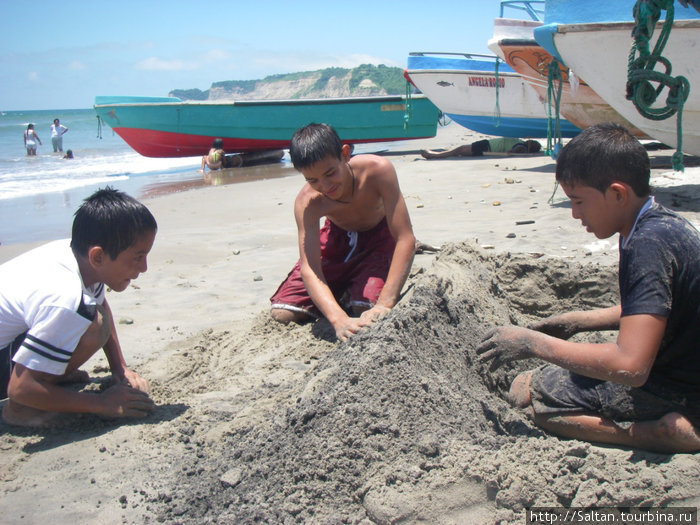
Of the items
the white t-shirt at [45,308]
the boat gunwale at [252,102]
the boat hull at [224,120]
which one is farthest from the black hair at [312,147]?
the boat gunwale at [252,102]

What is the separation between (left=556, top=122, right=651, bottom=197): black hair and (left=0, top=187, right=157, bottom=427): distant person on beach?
1560mm

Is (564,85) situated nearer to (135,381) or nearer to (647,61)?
(647,61)

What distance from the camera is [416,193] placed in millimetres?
7406

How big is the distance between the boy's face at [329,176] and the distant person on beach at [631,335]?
1207 mm

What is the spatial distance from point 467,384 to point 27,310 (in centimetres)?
163

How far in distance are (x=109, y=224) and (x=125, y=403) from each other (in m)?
0.71

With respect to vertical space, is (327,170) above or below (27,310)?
above

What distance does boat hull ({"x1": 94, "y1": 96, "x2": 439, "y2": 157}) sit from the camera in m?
14.0

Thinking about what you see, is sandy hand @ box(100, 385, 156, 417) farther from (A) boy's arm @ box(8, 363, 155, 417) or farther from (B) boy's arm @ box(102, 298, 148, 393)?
(B) boy's arm @ box(102, 298, 148, 393)

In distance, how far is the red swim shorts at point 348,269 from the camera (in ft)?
11.1

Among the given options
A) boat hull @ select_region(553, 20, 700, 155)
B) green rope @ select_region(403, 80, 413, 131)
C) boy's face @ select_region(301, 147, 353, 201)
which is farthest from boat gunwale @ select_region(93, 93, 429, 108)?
boy's face @ select_region(301, 147, 353, 201)

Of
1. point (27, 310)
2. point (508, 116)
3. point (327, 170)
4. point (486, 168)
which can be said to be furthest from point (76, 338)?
point (508, 116)

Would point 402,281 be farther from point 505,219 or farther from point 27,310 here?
point 505,219

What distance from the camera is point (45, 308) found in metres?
2.16
